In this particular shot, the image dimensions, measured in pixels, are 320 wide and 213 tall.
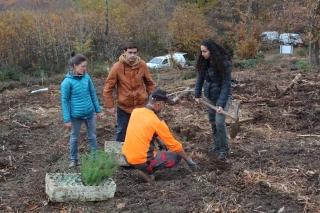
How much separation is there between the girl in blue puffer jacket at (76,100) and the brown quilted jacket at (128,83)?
0.30m

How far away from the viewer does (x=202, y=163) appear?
534 centimetres

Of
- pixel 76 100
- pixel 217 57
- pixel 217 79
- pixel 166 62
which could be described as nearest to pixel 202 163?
pixel 217 79

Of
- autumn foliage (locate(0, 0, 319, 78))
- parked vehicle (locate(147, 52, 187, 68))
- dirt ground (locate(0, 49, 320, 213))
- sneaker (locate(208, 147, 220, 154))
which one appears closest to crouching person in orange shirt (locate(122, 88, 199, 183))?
dirt ground (locate(0, 49, 320, 213))

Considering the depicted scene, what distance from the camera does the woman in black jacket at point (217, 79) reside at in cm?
516

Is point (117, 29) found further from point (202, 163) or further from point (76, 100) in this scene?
point (202, 163)

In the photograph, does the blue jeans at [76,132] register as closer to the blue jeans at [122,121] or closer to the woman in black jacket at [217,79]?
the blue jeans at [122,121]

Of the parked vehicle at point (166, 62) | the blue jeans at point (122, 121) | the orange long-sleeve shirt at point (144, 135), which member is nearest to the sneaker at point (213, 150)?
the blue jeans at point (122, 121)

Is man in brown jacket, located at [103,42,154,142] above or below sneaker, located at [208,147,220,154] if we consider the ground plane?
above

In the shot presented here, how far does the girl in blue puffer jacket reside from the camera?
16.6ft

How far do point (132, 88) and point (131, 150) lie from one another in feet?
3.93

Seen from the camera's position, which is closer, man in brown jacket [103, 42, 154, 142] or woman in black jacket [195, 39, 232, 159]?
woman in black jacket [195, 39, 232, 159]

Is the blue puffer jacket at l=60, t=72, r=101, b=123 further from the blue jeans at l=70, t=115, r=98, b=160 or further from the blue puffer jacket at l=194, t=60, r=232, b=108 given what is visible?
the blue puffer jacket at l=194, t=60, r=232, b=108

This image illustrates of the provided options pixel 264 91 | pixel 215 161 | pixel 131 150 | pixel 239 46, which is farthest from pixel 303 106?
pixel 239 46

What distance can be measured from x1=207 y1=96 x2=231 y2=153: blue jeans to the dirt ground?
212 mm
